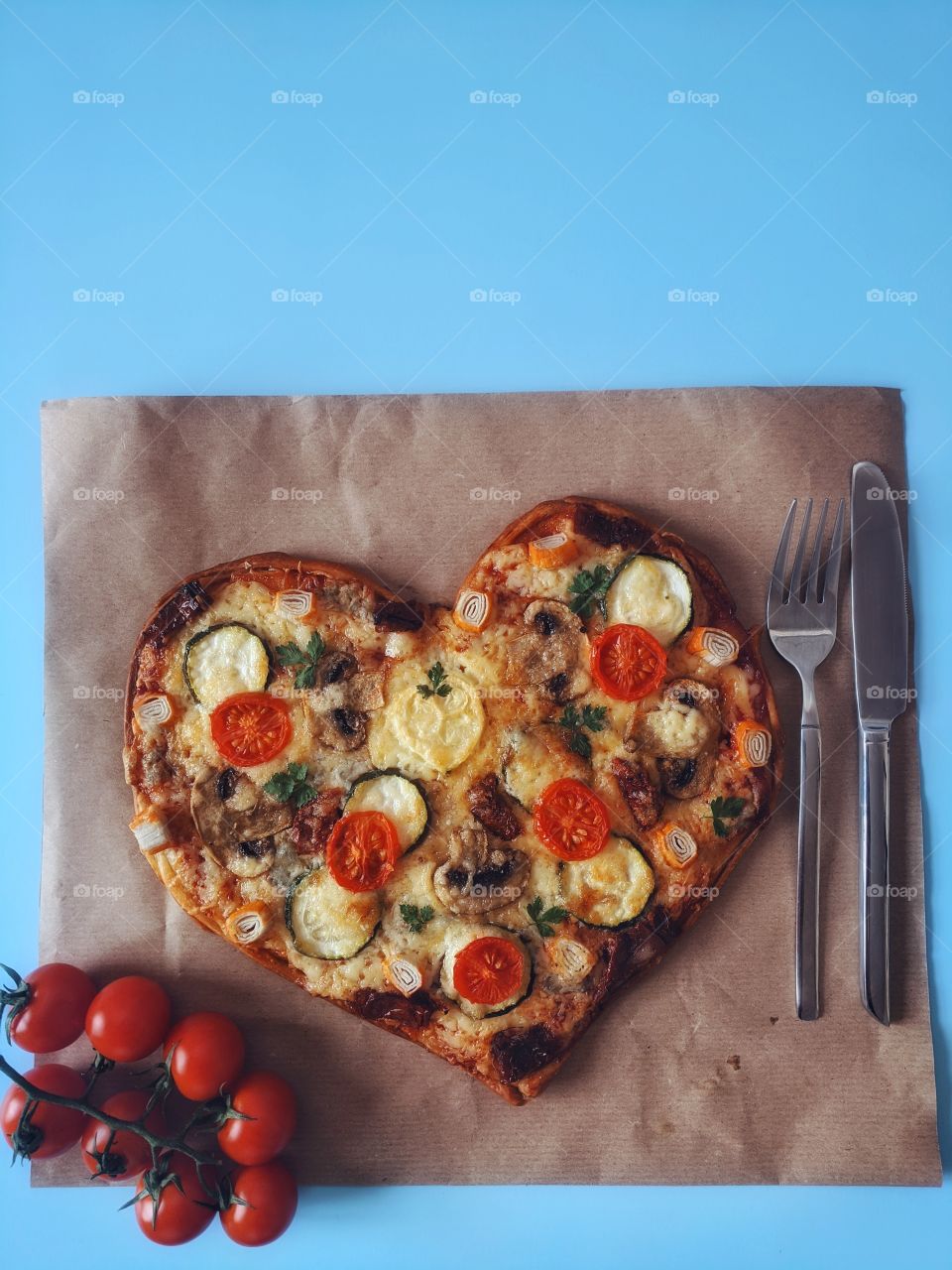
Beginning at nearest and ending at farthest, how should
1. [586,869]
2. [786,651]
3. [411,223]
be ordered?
[586,869] → [786,651] → [411,223]

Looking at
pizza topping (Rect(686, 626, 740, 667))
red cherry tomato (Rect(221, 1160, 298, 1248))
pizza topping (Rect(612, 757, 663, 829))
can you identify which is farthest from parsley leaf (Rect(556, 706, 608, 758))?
red cherry tomato (Rect(221, 1160, 298, 1248))

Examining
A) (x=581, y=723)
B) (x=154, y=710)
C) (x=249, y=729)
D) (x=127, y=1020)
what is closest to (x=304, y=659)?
(x=249, y=729)

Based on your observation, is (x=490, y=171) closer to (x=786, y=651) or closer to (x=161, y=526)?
(x=161, y=526)

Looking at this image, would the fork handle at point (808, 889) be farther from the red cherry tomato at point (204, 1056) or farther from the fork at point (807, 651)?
the red cherry tomato at point (204, 1056)

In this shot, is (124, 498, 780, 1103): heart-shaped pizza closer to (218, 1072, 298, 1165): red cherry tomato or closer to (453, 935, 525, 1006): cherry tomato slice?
(453, 935, 525, 1006): cherry tomato slice

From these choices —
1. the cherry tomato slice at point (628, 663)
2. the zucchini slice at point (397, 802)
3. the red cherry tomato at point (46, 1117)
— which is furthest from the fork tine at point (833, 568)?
the red cherry tomato at point (46, 1117)

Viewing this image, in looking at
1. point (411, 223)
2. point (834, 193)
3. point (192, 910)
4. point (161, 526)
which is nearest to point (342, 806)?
point (192, 910)
